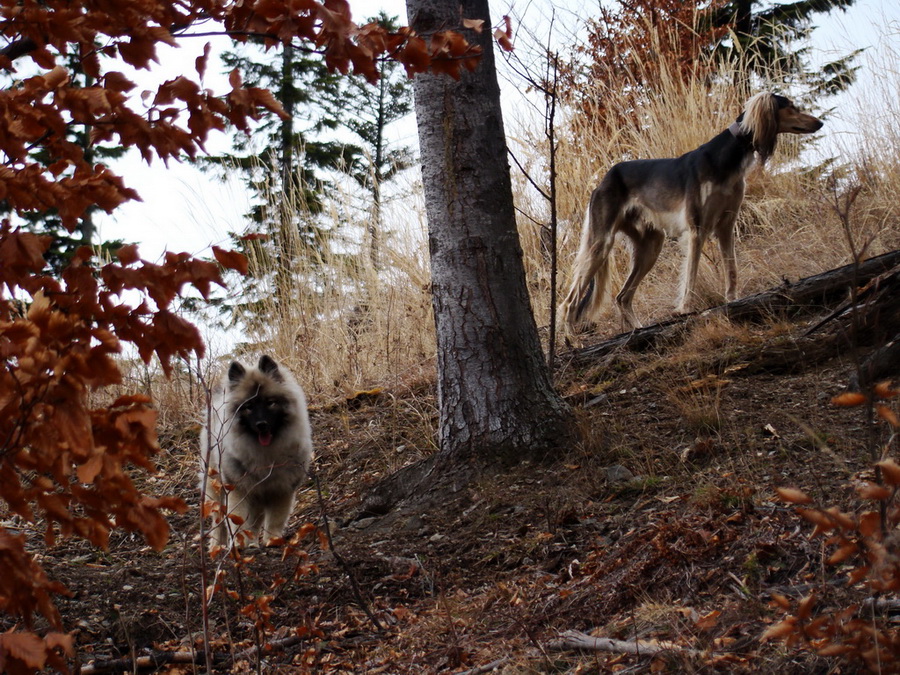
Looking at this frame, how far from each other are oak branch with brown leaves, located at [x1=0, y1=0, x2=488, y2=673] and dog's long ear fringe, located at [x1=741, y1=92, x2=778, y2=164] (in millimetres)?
5909

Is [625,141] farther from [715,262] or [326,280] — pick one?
[326,280]

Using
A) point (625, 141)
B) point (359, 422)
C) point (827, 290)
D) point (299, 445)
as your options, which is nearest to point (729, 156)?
point (827, 290)

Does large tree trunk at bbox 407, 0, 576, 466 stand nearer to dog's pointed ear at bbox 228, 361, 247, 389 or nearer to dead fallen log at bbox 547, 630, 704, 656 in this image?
dog's pointed ear at bbox 228, 361, 247, 389

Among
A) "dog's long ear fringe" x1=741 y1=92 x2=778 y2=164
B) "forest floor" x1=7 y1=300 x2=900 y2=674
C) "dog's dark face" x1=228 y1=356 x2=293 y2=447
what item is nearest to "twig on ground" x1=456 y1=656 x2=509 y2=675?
"forest floor" x1=7 y1=300 x2=900 y2=674

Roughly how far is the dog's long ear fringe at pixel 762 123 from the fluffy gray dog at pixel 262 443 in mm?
4571

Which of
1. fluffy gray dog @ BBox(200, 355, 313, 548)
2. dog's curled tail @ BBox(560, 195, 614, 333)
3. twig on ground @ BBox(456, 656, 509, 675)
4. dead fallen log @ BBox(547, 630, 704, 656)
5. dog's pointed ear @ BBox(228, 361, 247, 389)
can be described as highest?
dog's curled tail @ BBox(560, 195, 614, 333)

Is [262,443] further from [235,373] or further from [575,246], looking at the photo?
[575,246]

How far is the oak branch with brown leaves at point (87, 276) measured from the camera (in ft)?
5.35

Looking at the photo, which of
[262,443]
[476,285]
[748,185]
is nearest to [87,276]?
[476,285]

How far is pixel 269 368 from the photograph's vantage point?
575cm

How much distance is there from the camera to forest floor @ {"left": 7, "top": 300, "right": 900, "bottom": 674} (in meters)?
2.68

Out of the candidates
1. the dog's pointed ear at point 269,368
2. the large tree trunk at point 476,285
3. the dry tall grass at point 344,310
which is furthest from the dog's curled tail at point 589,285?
the large tree trunk at point 476,285

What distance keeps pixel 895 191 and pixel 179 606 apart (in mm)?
7936

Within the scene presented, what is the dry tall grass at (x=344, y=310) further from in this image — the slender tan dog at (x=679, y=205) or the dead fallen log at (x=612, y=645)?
the dead fallen log at (x=612, y=645)
